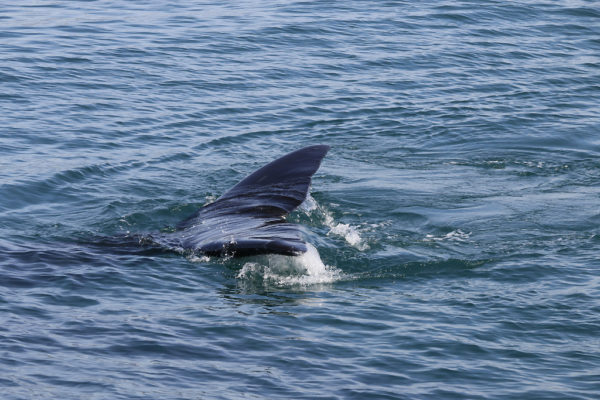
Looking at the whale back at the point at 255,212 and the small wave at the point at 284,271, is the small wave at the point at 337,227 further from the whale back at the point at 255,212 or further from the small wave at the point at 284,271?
the small wave at the point at 284,271

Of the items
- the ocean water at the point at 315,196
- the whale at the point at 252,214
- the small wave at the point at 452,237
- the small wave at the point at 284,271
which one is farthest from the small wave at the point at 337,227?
the small wave at the point at 284,271

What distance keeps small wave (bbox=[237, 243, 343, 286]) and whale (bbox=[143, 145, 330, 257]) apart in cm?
41

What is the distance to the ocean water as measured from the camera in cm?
935

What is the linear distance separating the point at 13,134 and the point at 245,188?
268 inches

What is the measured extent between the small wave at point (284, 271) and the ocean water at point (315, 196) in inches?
1.0

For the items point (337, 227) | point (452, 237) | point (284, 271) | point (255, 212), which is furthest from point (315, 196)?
point (284, 271)

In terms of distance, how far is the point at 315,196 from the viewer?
14.8 meters

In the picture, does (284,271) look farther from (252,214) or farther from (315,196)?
(315,196)

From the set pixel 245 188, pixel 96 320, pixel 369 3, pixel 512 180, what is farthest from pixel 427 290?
pixel 369 3

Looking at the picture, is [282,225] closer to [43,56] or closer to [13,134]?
[13,134]

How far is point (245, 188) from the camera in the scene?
12375 mm

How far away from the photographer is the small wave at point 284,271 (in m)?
11.1

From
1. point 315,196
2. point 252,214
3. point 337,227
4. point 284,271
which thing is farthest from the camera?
point 315,196

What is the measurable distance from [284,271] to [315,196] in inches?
147
